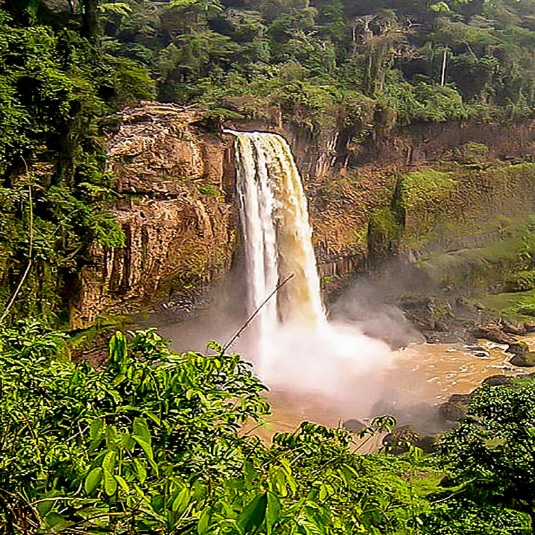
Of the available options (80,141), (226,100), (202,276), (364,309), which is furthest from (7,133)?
(364,309)

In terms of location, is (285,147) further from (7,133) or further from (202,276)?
(7,133)

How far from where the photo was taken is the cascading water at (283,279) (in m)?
15.2

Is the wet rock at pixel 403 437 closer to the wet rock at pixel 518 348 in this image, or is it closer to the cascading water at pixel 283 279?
the cascading water at pixel 283 279

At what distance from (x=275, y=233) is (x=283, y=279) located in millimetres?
1348

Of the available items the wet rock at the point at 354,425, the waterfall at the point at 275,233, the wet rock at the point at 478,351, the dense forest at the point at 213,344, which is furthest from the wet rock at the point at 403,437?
the waterfall at the point at 275,233

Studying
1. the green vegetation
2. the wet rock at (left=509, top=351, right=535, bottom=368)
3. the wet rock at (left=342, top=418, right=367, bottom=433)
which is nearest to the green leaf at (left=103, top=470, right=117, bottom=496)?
the wet rock at (left=342, top=418, right=367, bottom=433)

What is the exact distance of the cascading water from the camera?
15.2 meters

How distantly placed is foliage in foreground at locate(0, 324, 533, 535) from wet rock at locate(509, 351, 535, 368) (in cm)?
1311

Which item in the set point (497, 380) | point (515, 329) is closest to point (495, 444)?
point (497, 380)

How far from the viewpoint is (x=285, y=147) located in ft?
55.3

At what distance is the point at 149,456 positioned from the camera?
149 cm

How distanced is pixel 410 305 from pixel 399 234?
9.06 ft

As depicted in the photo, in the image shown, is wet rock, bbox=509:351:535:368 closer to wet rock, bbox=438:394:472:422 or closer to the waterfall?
wet rock, bbox=438:394:472:422

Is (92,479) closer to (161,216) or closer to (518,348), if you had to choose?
(161,216)
